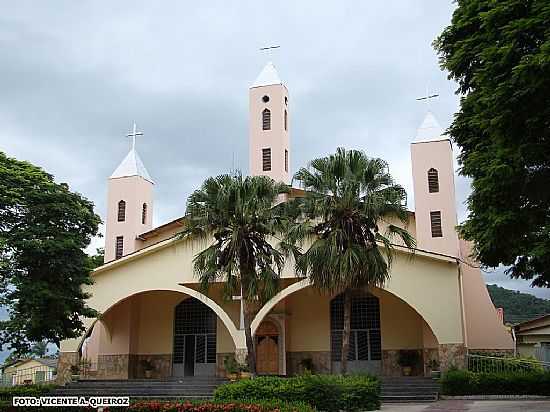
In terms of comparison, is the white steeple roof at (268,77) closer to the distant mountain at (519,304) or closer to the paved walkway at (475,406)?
the paved walkway at (475,406)

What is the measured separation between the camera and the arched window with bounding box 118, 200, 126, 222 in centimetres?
3426

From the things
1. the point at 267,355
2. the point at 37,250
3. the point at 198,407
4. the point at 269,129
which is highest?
the point at 269,129

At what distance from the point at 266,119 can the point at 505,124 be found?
882 inches

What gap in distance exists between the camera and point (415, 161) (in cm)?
3134

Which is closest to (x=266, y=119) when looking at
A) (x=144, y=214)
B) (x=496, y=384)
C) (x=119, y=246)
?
(x=144, y=214)

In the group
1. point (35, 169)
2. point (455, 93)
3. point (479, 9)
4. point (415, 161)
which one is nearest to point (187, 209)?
point (35, 169)

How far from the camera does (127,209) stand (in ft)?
112

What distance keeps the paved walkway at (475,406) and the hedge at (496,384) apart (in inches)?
37.7

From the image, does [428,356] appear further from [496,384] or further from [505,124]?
[505,124]

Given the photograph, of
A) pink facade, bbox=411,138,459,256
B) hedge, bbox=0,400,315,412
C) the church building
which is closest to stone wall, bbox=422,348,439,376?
the church building

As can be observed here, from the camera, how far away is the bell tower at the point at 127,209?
33.8 meters

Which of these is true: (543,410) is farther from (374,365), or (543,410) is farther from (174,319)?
(174,319)

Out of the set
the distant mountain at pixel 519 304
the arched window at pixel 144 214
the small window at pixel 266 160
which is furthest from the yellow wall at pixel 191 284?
the distant mountain at pixel 519 304

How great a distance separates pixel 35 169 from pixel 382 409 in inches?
502
